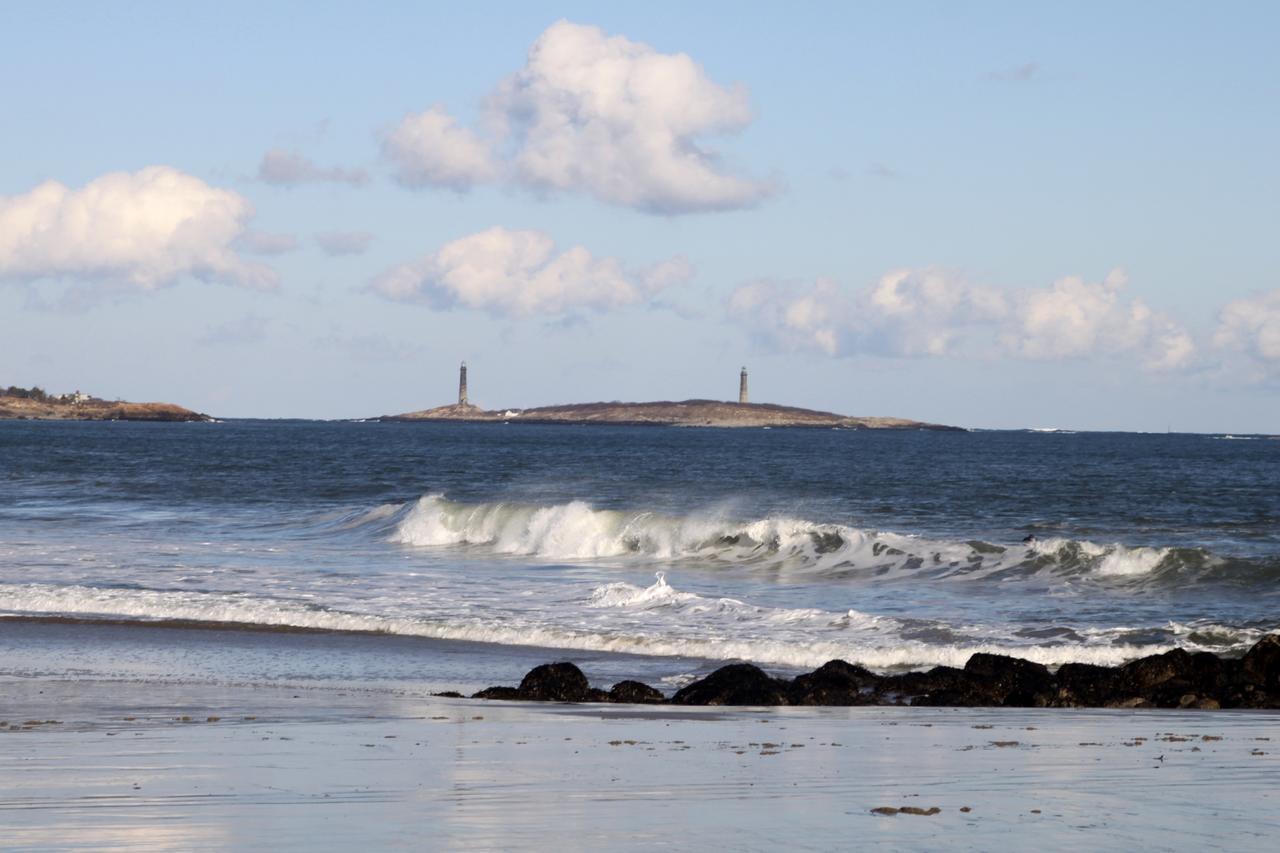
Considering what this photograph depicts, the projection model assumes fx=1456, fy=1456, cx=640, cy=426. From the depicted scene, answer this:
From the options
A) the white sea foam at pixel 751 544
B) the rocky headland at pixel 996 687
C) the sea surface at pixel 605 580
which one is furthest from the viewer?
the white sea foam at pixel 751 544

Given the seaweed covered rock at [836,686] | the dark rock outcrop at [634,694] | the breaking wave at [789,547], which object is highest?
the breaking wave at [789,547]

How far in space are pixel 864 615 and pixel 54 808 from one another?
15.6 meters

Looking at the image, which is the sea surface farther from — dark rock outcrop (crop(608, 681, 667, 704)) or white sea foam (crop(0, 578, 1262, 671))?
dark rock outcrop (crop(608, 681, 667, 704))

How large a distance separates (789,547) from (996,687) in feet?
63.0

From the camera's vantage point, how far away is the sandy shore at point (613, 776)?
23.4 feet

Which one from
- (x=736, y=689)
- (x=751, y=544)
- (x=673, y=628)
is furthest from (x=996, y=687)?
(x=751, y=544)

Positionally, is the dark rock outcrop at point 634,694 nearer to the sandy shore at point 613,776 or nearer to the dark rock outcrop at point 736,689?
the dark rock outcrop at point 736,689

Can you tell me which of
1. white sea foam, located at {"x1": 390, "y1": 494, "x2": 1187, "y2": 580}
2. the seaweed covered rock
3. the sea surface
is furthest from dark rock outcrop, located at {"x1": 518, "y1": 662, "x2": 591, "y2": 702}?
white sea foam, located at {"x1": 390, "y1": 494, "x2": 1187, "y2": 580}

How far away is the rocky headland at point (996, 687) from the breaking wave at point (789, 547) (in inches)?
534

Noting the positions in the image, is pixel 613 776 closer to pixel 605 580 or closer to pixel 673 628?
pixel 673 628

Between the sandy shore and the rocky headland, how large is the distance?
2.81ft

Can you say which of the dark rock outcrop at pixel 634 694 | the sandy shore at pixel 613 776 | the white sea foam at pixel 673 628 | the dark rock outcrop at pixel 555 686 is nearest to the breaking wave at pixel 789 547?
the white sea foam at pixel 673 628

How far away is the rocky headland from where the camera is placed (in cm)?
1433

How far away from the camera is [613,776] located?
358 inches
